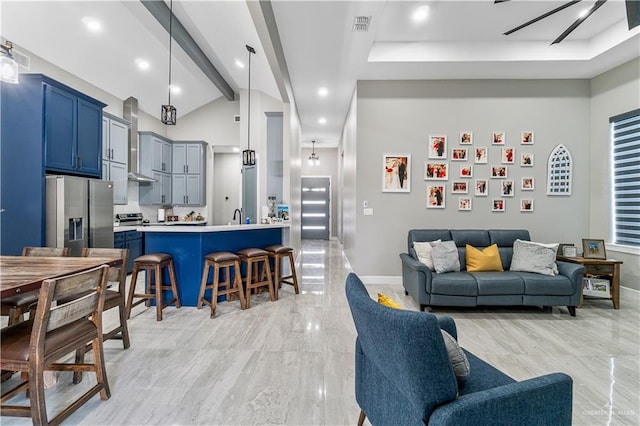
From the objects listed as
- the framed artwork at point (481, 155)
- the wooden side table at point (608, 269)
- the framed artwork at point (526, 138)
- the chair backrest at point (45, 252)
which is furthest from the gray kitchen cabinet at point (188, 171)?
the wooden side table at point (608, 269)

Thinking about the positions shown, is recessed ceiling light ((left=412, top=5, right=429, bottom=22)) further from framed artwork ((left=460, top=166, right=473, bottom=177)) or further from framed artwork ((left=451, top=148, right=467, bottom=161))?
framed artwork ((left=460, top=166, right=473, bottom=177))

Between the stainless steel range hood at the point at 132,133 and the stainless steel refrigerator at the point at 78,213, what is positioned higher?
the stainless steel range hood at the point at 132,133

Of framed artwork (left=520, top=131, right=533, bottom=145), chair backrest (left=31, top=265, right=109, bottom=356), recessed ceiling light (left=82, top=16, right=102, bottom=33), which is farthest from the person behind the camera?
framed artwork (left=520, top=131, right=533, bottom=145)

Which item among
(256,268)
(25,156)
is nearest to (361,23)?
(256,268)

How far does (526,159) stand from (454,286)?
2733mm

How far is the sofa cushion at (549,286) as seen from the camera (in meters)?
3.22

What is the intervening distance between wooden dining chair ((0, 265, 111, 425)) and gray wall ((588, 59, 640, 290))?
6148 mm

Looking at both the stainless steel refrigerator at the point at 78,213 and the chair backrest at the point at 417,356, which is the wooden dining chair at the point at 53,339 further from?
the stainless steel refrigerator at the point at 78,213

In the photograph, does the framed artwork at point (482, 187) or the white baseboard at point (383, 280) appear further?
the white baseboard at point (383, 280)

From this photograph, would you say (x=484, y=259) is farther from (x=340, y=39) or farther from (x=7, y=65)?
(x=7, y=65)

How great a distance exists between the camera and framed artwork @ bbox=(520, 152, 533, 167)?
445cm

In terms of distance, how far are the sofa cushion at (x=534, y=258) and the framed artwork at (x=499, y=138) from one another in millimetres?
1706

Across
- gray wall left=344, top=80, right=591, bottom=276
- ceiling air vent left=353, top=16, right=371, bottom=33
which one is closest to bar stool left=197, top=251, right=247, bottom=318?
gray wall left=344, top=80, right=591, bottom=276

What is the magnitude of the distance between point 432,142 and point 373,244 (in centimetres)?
193
